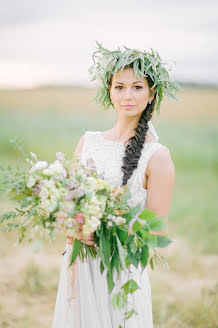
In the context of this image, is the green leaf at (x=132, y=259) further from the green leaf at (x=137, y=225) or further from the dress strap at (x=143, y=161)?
the dress strap at (x=143, y=161)

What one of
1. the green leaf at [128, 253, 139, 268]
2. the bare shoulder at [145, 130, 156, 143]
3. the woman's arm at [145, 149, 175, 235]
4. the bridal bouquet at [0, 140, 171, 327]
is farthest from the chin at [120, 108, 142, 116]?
the green leaf at [128, 253, 139, 268]

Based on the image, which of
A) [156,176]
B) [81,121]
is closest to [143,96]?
[156,176]

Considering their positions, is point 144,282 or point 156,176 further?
point 144,282

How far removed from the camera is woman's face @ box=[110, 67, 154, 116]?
183 centimetres

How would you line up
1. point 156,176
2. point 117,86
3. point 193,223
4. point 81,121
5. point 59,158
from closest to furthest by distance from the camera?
point 59,158, point 156,176, point 117,86, point 193,223, point 81,121

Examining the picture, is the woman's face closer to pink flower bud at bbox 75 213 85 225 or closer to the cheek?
the cheek

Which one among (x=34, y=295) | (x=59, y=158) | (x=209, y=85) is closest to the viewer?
(x=59, y=158)

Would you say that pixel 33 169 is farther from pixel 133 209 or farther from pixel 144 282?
pixel 144 282

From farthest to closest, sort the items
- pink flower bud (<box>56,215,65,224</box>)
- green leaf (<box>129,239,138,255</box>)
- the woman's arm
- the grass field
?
the grass field
the woman's arm
green leaf (<box>129,239,138,255</box>)
pink flower bud (<box>56,215,65,224</box>)

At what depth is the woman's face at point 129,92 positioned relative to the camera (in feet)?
6.00

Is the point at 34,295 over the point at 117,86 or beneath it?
beneath

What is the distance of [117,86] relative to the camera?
1879 mm

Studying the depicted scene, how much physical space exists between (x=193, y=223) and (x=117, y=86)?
370 cm

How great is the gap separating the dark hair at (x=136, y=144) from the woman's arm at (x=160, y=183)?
9 cm
